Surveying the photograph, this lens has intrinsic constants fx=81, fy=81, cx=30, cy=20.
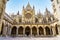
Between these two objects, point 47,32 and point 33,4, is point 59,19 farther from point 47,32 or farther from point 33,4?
point 33,4

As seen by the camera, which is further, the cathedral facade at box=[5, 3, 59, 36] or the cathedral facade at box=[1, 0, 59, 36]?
the cathedral facade at box=[5, 3, 59, 36]

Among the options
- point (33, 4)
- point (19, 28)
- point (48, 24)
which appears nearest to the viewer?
point (48, 24)

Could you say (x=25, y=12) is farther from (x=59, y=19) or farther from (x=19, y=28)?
(x=59, y=19)

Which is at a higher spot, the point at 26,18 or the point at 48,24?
the point at 26,18

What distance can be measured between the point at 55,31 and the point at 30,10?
14.2 meters

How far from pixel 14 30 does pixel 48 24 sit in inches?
452

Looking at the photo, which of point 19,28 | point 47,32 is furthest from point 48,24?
point 19,28

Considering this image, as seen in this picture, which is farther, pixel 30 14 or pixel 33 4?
pixel 33 4

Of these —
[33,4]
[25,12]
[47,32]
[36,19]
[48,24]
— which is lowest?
[47,32]

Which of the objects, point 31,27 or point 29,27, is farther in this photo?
point 29,27

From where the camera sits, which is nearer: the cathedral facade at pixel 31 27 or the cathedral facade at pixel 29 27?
the cathedral facade at pixel 29 27

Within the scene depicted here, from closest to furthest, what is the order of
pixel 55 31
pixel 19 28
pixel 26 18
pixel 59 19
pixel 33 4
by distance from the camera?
pixel 59 19, pixel 55 31, pixel 19 28, pixel 26 18, pixel 33 4

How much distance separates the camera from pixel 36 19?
Answer: 33062 millimetres

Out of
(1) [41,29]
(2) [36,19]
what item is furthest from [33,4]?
(1) [41,29]
